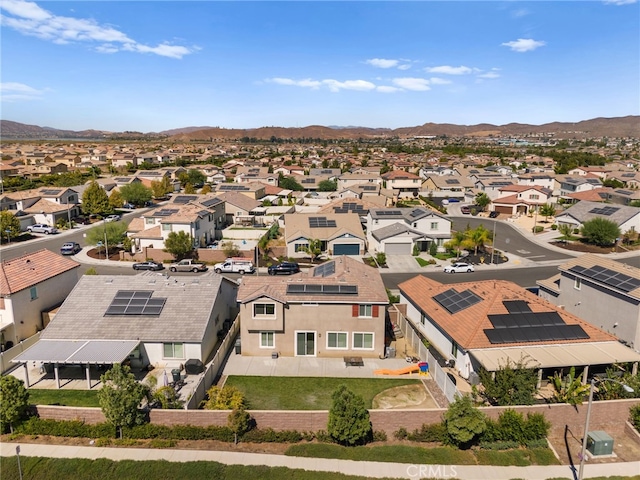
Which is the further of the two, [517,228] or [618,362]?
[517,228]

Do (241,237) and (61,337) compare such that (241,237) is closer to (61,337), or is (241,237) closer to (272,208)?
(272,208)

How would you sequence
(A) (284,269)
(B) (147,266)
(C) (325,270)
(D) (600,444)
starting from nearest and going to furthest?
(D) (600,444)
(C) (325,270)
(A) (284,269)
(B) (147,266)

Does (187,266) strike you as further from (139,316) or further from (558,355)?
(558,355)

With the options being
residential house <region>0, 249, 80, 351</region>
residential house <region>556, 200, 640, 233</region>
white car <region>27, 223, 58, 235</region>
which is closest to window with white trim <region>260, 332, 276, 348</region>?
residential house <region>0, 249, 80, 351</region>

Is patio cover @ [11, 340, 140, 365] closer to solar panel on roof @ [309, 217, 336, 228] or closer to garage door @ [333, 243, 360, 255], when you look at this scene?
garage door @ [333, 243, 360, 255]

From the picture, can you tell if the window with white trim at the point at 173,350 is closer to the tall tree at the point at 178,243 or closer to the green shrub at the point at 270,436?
the green shrub at the point at 270,436

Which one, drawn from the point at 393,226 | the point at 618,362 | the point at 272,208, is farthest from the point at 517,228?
the point at 618,362

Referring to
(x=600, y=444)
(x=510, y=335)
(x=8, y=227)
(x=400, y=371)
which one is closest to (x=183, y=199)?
(x=8, y=227)
